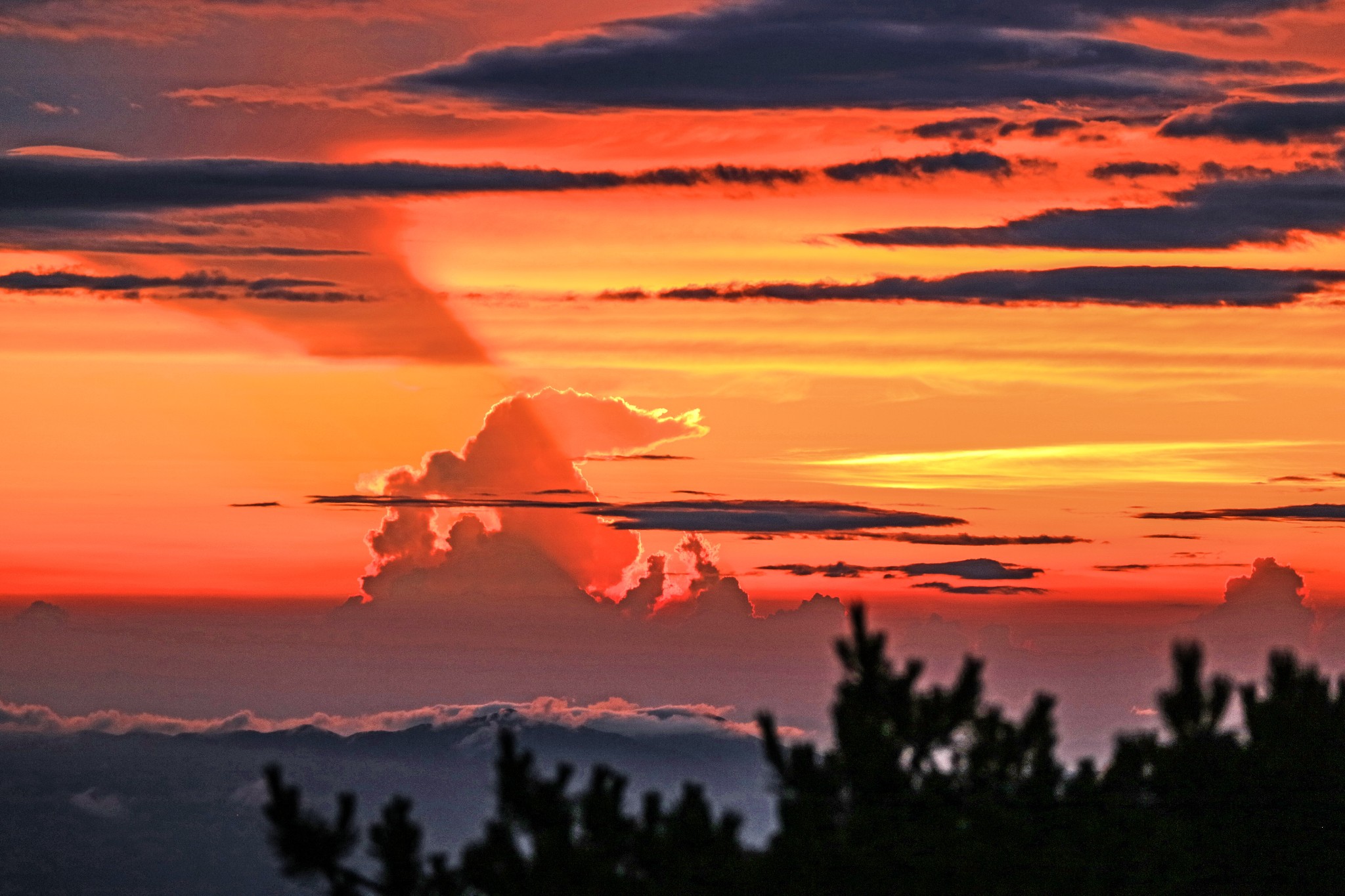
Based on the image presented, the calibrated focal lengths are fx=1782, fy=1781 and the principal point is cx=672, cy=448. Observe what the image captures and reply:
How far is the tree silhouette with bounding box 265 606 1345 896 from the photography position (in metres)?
43.2

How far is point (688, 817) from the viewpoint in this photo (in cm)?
4575

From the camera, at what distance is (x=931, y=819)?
48.5 m

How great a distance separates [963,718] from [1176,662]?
11.2 meters

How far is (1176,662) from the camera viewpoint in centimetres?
6009

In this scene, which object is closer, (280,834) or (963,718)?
(280,834)

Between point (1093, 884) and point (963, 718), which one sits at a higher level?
point (963, 718)

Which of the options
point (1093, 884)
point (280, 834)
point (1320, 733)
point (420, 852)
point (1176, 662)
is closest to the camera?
point (280, 834)

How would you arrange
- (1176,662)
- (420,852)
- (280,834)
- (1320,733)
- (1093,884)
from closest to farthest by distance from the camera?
(280,834)
(420,852)
(1093,884)
(1320,733)
(1176,662)

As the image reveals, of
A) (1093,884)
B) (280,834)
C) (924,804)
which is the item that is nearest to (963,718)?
(924,804)

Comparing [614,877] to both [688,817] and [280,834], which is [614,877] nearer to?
[688,817]

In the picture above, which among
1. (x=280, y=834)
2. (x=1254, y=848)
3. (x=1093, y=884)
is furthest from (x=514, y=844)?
(x=1254, y=848)

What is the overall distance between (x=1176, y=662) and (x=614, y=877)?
24709 mm

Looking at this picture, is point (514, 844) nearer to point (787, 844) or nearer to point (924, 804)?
point (787, 844)

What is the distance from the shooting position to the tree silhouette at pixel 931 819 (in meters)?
43.2
